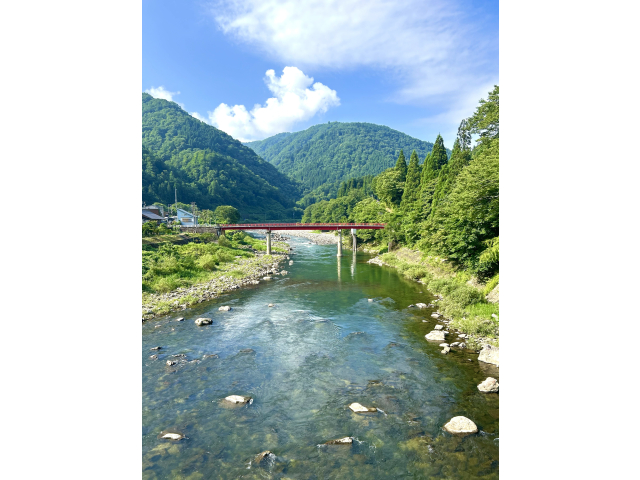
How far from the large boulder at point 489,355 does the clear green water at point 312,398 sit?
22 centimetres

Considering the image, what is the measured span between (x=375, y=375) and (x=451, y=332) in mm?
3863

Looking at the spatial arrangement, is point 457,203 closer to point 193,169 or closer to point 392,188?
point 392,188

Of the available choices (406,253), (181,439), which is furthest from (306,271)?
(181,439)

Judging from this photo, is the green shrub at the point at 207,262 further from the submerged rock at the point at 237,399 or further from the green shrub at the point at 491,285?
the green shrub at the point at 491,285

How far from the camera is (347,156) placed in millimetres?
135125

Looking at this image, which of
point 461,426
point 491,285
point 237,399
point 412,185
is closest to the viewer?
point 461,426

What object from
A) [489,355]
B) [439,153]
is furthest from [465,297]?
[439,153]

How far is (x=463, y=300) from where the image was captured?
486 inches

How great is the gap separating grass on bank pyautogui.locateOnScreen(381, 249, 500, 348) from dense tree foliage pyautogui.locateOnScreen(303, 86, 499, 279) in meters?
0.87

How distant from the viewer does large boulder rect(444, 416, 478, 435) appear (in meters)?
6.00

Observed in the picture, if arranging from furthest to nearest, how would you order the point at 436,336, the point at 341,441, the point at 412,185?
1. the point at 412,185
2. the point at 436,336
3. the point at 341,441

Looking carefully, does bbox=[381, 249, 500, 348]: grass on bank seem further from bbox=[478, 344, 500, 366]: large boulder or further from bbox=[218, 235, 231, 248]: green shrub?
bbox=[218, 235, 231, 248]: green shrub

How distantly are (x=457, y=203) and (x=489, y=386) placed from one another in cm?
871
